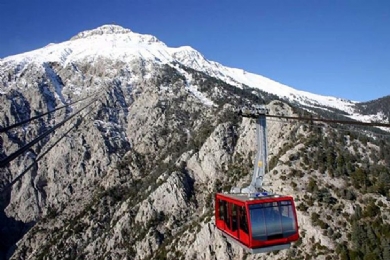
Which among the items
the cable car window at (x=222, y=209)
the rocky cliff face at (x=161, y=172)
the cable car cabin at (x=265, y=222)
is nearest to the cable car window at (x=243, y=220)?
the cable car cabin at (x=265, y=222)

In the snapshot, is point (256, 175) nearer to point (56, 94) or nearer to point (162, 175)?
point (162, 175)

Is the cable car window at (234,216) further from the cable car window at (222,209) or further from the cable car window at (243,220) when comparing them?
the cable car window at (222,209)

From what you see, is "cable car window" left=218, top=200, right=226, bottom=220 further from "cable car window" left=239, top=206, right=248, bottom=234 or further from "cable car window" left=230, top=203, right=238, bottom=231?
"cable car window" left=239, top=206, right=248, bottom=234

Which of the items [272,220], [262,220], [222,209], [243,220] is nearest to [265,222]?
[262,220]

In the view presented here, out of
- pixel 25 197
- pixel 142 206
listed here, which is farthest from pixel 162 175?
pixel 25 197

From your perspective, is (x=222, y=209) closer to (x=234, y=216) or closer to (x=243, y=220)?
(x=234, y=216)
